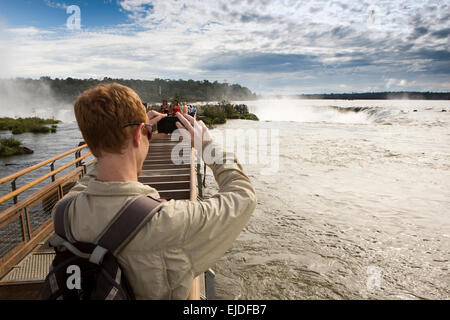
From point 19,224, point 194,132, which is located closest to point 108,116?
point 194,132

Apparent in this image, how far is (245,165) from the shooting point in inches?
698

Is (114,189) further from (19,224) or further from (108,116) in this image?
(19,224)

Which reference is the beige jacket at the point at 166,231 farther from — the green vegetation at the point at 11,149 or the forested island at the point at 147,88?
the forested island at the point at 147,88

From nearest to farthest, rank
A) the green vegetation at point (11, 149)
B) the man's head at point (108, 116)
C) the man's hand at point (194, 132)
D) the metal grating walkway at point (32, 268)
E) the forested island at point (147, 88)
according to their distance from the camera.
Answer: the man's head at point (108, 116) < the man's hand at point (194, 132) < the metal grating walkway at point (32, 268) < the green vegetation at point (11, 149) < the forested island at point (147, 88)

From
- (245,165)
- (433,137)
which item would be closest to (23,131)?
(245,165)

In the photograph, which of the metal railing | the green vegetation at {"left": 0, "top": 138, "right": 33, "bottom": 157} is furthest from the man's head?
the green vegetation at {"left": 0, "top": 138, "right": 33, "bottom": 157}

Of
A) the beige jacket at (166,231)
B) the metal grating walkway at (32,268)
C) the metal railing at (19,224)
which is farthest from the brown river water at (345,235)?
the beige jacket at (166,231)

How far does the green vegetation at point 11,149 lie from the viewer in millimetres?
22828

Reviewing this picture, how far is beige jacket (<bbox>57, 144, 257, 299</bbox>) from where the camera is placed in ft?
3.86

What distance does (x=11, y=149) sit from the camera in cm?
2314

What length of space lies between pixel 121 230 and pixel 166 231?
18cm

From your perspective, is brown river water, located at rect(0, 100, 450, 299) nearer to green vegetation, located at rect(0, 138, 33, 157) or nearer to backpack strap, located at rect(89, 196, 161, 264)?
backpack strap, located at rect(89, 196, 161, 264)

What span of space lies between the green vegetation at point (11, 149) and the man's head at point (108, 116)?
27392 millimetres
